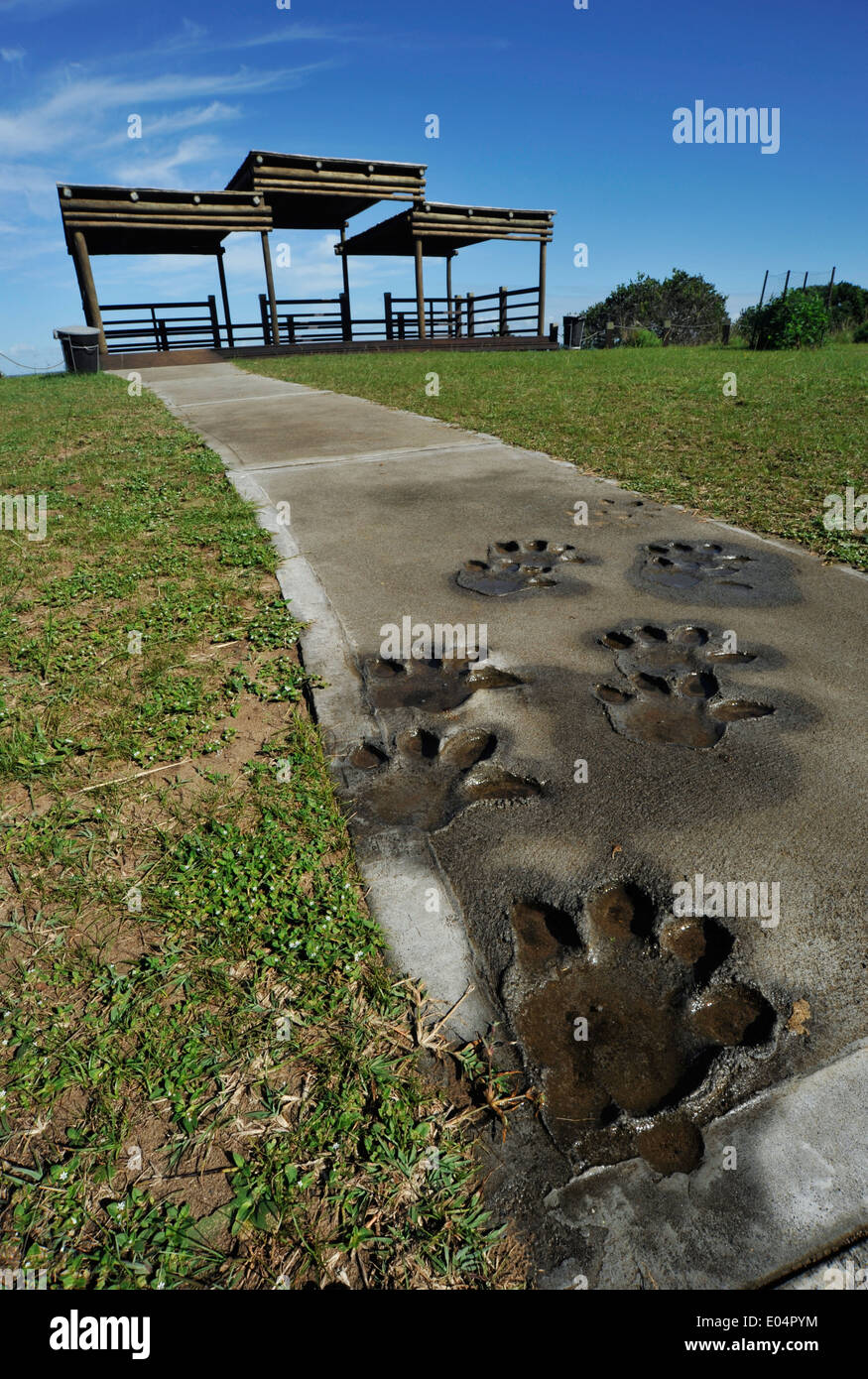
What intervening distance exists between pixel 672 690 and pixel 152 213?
1979cm

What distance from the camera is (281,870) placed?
1956 millimetres

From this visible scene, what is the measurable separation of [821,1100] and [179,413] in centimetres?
1051

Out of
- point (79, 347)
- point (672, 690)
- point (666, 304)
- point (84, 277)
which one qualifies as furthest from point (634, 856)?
point (666, 304)

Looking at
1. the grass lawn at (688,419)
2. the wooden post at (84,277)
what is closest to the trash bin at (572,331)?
the grass lawn at (688,419)

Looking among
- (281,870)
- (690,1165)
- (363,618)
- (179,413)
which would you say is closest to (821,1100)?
(690,1165)

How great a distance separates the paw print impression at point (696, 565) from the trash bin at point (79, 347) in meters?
16.2

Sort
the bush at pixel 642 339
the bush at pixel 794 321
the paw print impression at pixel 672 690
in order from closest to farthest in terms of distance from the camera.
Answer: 1. the paw print impression at pixel 672 690
2. the bush at pixel 794 321
3. the bush at pixel 642 339

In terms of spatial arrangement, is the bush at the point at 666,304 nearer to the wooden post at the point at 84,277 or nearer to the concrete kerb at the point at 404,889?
the wooden post at the point at 84,277

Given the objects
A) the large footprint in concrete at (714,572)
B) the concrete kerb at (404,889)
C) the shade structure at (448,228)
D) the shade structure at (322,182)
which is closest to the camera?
the concrete kerb at (404,889)

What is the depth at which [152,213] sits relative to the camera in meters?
17.2

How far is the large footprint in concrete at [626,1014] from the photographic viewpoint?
1417 millimetres

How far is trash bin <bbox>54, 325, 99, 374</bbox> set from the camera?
15.9m

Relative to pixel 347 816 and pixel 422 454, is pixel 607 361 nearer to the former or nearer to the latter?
pixel 422 454

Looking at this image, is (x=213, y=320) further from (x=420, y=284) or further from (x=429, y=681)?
(x=429, y=681)
